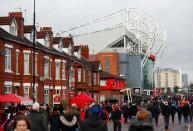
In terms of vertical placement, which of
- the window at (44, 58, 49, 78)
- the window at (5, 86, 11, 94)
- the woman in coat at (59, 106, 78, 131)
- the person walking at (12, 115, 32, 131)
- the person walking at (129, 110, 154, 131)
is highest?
the window at (44, 58, 49, 78)

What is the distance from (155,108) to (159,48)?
83910mm

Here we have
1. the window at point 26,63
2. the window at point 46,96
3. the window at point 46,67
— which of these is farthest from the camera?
Result: the window at point 46,67

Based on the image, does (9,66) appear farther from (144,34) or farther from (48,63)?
(144,34)

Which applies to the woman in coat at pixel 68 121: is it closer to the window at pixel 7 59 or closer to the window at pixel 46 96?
the window at pixel 7 59

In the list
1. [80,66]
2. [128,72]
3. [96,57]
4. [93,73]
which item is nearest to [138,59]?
[128,72]

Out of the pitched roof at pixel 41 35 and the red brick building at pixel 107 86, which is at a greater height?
the pitched roof at pixel 41 35

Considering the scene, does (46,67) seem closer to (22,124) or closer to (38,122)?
(38,122)

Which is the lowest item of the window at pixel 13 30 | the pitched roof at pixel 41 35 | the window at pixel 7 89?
the window at pixel 7 89

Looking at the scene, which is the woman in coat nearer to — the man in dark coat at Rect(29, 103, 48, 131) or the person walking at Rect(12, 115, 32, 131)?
the man in dark coat at Rect(29, 103, 48, 131)

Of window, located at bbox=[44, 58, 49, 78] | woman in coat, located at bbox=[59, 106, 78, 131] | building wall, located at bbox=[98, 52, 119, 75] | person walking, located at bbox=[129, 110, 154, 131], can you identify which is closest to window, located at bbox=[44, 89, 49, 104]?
window, located at bbox=[44, 58, 49, 78]

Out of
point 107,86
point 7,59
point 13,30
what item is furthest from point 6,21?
point 107,86

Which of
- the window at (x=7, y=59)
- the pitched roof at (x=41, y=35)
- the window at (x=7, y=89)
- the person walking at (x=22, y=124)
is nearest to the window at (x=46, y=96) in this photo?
the pitched roof at (x=41, y=35)

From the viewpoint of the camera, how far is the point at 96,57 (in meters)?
101

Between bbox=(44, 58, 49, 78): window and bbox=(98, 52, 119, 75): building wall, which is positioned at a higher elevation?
bbox=(98, 52, 119, 75): building wall
